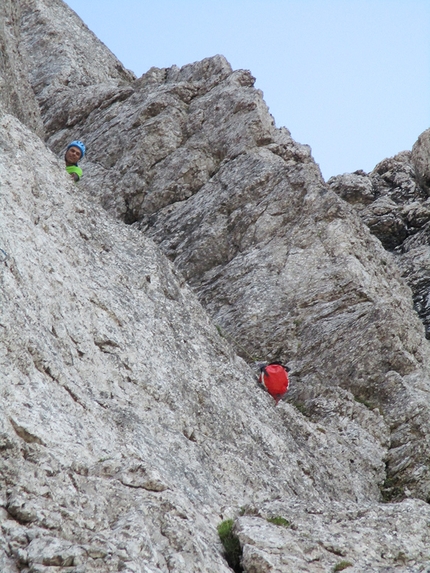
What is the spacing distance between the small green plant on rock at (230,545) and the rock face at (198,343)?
0.61ft

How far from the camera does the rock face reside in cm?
1107

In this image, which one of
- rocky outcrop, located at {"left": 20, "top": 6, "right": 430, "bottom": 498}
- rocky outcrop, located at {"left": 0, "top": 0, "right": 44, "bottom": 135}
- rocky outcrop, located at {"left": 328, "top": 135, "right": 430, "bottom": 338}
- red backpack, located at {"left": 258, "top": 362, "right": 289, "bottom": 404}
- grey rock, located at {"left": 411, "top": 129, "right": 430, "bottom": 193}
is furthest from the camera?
grey rock, located at {"left": 411, "top": 129, "right": 430, "bottom": 193}

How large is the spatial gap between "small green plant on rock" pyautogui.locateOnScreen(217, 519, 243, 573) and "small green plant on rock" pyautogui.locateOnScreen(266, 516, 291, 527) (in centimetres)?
78

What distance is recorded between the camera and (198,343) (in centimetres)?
1991

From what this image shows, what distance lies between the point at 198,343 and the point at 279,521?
764cm

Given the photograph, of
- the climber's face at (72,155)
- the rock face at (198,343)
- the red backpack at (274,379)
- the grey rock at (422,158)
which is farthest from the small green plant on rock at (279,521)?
the grey rock at (422,158)

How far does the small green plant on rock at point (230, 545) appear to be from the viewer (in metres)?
11.9

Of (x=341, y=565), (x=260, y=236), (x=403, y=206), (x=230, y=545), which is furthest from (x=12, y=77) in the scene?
(x=403, y=206)

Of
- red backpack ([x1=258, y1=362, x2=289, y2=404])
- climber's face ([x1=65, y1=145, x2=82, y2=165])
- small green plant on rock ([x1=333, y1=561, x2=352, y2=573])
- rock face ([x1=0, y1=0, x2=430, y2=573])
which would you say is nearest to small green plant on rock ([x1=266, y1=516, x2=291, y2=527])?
rock face ([x1=0, y1=0, x2=430, y2=573])

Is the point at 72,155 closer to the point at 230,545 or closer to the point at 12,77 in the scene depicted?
the point at 12,77

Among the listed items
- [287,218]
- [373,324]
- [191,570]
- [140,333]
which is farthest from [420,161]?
[191,570]

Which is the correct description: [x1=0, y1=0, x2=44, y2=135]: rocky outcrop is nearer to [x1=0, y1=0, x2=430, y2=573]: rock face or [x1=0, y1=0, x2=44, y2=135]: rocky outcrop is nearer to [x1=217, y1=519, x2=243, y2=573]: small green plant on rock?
[x1=0, y1=0, x2=430, y2=573]: rock face

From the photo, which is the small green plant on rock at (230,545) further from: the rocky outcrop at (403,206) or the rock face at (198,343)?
the rocky outcrop at (403,206)

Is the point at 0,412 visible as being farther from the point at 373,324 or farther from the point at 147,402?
the point at 373,324
